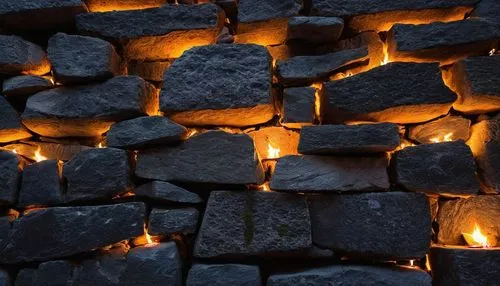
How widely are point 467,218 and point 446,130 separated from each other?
452 mm

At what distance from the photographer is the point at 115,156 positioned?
184cm

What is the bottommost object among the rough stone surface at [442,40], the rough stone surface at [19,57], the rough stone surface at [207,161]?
the rough stone surface at [207,161]

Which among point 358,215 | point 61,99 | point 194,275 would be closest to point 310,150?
point 358,215

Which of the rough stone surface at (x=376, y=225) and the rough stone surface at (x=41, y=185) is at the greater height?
the rough stone surface at (x=376, y=225)

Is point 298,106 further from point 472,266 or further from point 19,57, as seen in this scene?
point 19,57

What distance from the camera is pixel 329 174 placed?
1749 millimetres

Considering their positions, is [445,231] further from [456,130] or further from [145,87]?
[145,87]

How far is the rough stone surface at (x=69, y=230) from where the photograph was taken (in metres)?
1.76

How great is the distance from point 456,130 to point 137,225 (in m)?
1.71

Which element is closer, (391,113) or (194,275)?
(194,275)

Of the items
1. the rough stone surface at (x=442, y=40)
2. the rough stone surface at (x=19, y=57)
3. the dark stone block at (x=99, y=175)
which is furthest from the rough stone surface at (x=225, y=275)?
the rough stone surface at (x=19, y=57)

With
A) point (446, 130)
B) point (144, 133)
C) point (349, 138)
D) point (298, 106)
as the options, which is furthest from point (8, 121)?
point (446, 130)

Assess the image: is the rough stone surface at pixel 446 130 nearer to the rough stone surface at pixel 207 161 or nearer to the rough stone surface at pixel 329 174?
the rough stone surface at pixel 329 174

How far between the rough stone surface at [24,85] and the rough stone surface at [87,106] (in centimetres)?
4
